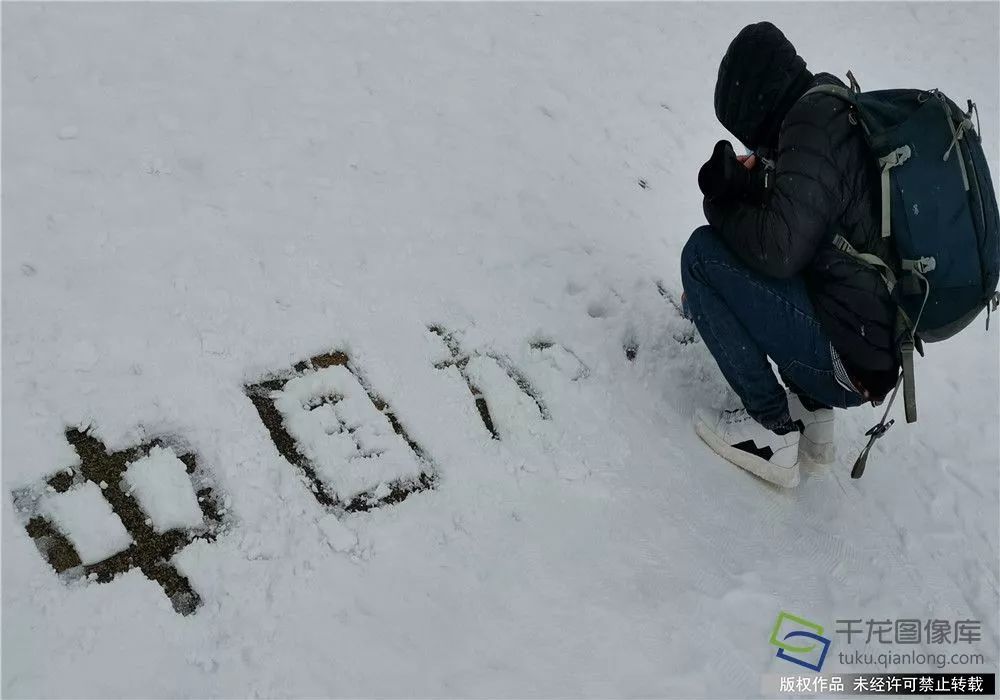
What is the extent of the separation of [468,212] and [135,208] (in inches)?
52.1

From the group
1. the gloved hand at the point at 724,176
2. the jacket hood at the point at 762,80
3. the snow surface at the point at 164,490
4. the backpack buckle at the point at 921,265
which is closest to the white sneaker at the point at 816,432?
the backpack buckle at the point at 921,265

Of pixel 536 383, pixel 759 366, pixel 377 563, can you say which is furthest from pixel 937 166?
pixel 377 563

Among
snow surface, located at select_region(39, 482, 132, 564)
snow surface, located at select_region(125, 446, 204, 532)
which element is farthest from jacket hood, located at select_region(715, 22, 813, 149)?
snow surface, located at select_region(39, 482, 132, 564)

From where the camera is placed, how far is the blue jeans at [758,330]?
2600 mm

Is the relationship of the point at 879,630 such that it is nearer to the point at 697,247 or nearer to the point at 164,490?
the point at 697,247

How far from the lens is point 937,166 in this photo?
2.22m

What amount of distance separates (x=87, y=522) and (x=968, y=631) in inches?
107

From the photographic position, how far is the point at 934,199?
2.22 m

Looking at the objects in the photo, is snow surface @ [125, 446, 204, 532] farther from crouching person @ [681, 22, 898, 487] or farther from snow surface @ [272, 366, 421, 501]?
crouching person @ [681, 22, 898, 487]

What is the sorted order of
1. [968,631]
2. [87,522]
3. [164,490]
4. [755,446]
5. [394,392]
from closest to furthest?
[87,522]
[164,490]
[968,631]
[394,392]
[755,446]

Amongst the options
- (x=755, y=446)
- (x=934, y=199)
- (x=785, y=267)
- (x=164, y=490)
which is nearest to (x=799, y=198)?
(x=785, y=267)

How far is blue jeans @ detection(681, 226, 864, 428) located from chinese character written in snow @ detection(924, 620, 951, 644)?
75 centimetres

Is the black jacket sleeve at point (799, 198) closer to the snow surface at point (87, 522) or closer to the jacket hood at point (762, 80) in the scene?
the jacket hood at point (762, 80)

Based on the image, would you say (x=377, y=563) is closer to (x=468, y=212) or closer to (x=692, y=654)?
(x=692, y=654)
